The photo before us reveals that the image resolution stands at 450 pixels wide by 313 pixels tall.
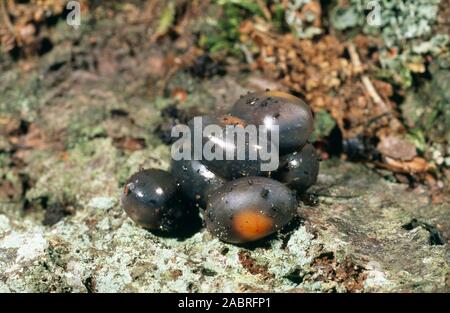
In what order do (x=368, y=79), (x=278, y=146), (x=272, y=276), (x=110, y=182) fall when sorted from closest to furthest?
(x=272, y=276), (x=278, y=146), (x=110, y=182), (x=368, y=79)

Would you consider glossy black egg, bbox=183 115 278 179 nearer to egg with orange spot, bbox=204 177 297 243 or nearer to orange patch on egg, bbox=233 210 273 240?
egg with orange spot, bbox=204 177 297 243

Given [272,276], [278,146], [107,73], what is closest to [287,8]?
[107,73]

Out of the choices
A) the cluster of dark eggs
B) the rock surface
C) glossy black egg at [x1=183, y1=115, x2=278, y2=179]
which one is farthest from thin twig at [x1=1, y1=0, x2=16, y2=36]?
glossy black egg at [x1=183, y1=115, x2=278, y2=179]

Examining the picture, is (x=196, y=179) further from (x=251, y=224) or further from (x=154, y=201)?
(x=251, y=224)

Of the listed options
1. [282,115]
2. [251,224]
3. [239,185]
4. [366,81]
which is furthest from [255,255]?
[366,81]

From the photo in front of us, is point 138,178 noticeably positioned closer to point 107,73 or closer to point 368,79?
point 107,73

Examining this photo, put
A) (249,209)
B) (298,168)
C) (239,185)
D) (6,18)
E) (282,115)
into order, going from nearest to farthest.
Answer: (249,209), (239,185), (282,115), (298,168), (6,18)

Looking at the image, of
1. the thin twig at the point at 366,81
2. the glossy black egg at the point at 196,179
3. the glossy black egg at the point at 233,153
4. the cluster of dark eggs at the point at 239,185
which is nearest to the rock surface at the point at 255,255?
the cluster of dark eggs at the point at 239,185
